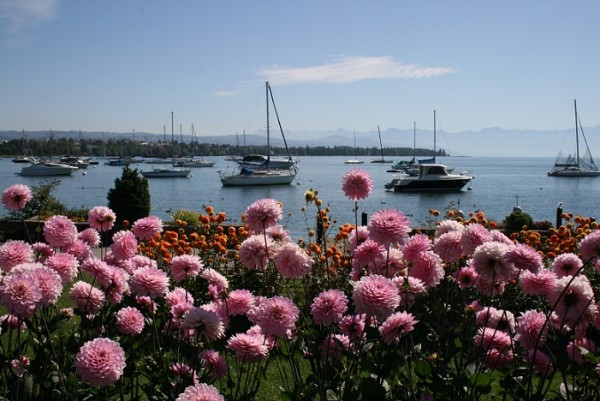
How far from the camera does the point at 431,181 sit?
54062mm

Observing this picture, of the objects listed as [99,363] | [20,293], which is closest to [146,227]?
[20,293]

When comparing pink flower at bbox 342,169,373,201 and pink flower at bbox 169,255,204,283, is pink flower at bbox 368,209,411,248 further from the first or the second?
pink flower at bbox 169,255,204,283

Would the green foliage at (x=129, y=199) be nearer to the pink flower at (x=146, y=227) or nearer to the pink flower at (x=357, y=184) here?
the pink flower at (x=146, y=227)

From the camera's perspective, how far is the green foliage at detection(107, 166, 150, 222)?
16.4m

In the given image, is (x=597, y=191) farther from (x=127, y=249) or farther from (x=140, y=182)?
(x=127, y=249)

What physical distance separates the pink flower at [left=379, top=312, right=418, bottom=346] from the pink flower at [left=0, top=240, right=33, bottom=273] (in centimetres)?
191

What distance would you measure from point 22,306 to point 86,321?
946 millimetres

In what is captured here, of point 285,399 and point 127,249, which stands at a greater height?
point 127,249

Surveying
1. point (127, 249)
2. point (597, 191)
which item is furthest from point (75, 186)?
point (127, 249)

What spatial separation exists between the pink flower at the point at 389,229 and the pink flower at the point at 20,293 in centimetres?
150

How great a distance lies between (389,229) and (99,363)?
1.39m

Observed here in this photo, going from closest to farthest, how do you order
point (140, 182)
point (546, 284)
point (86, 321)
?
1. point (546, 284)
2. point (86, 321)
3. point (140, 182)

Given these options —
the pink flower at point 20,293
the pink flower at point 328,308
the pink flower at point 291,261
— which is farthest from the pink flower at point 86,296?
the pink flower at point 328,308

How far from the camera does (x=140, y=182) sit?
55.5 feet
